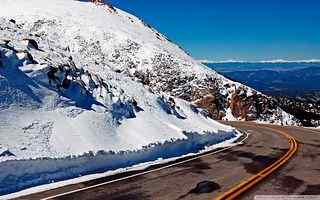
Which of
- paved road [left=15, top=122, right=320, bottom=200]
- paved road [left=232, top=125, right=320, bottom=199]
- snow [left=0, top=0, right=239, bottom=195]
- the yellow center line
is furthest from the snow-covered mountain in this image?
paved road [left=232, top=125, right=320, bottom=199]

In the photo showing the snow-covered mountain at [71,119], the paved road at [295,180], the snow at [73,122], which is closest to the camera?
the paved road at [295,180]

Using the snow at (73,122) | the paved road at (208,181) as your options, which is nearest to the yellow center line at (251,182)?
the paved road at (208,181)

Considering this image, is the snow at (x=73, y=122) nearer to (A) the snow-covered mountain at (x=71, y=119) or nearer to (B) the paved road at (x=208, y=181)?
(A) the snow-covered mountain at (x=71, y=119)

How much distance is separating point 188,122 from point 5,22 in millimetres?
12108

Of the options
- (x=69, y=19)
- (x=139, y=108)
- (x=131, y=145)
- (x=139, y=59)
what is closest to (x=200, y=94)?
(x=139, y=59)

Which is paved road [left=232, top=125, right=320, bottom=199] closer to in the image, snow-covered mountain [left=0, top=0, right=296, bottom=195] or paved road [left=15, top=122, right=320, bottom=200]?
paved road [left=15, top=122, right=320, bottom=200]

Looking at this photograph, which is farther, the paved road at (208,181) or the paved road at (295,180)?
the paved road at (295,180)

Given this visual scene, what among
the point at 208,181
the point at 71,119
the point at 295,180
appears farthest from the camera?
the point at 71,119

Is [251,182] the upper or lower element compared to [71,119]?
lower

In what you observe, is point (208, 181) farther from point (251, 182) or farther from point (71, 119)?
point (71, 119)

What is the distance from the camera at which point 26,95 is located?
17.7 m

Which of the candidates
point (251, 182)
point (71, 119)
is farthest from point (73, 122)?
point (251, 182)

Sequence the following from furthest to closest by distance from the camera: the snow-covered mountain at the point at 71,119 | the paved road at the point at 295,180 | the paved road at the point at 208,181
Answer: the snow-covered mountain at the point at 71,119
the paved road at the point at 295,180
the paved road at the point at 208,181

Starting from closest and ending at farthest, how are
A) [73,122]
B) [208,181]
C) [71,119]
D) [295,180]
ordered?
[208,181], [295,180], [73,122], [71,119]
